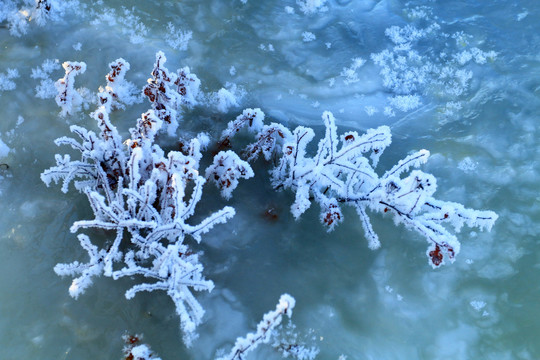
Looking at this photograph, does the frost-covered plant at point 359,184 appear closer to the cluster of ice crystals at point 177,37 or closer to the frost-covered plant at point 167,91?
the frost-covered plant at point 167,91

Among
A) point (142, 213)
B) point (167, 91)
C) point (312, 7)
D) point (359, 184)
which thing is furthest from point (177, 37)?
point (359, 184)

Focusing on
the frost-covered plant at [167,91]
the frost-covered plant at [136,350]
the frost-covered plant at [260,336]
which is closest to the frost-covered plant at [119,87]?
the frost-covered plant at [167,91]

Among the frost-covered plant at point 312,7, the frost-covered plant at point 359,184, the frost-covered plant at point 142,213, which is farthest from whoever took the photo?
the frost-covered plant at point 312,7

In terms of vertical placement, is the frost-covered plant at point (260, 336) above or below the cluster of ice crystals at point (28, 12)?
below

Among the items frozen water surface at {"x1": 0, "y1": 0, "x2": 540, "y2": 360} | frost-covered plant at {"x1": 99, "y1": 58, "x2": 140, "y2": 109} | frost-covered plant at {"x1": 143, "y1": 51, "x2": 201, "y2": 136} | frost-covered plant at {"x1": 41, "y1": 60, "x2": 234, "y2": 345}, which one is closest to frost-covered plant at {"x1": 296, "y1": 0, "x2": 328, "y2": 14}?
frozen water surface at {"x1": 0, "y1": 0, "x2": 540, "y2": 360}

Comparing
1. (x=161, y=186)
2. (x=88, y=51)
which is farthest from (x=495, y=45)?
(x=88, y=51)

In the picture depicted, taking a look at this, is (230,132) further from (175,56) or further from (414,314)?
(414,314)
